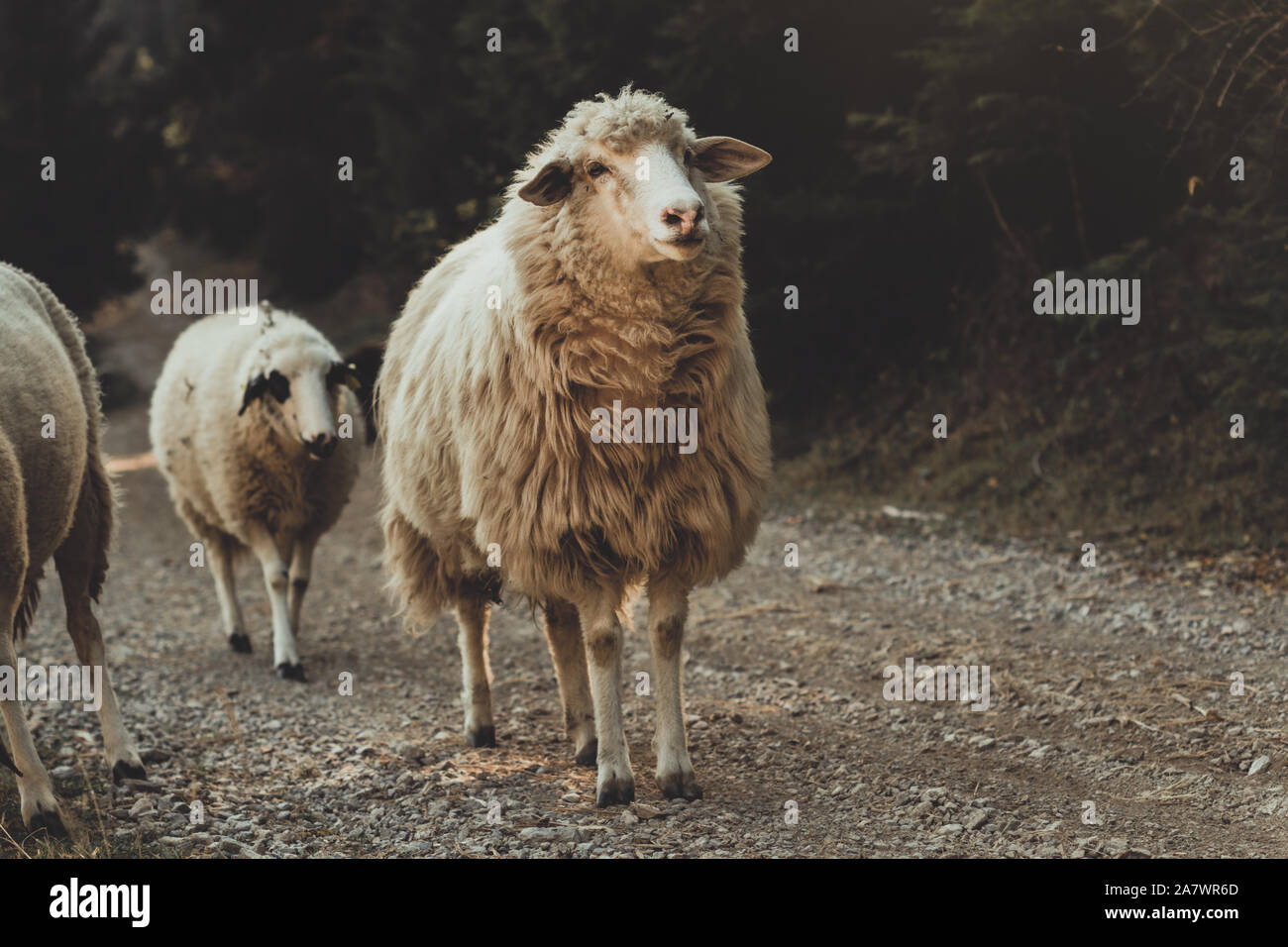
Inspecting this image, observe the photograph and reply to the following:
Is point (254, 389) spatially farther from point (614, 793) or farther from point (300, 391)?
point (614, 793)

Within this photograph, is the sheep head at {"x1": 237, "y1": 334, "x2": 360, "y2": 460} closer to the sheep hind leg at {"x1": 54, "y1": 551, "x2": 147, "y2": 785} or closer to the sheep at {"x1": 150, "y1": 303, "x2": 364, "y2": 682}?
the sheep at {"x1": 150, "y1": 303, "x2": 364, "y2": 682}

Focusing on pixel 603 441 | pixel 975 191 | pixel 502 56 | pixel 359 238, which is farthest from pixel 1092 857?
pixel 359 238

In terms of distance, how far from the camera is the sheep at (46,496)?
14.3 ft

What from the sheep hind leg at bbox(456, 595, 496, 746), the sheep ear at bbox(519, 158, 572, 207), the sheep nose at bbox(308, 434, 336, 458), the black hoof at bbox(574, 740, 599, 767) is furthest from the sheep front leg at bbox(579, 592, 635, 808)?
the sheep nose at bbox(308, 434, 336, 458)

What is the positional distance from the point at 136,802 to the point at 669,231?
10.5ft

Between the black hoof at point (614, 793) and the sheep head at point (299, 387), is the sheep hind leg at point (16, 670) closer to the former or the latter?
the black hoof at point (614, 793)

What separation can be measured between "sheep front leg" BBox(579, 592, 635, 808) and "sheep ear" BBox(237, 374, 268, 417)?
3830mm

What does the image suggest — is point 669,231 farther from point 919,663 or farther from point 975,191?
point 975,191

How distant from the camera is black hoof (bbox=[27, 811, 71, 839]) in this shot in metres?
4.33

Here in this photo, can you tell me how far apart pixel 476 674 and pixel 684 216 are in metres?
2.65

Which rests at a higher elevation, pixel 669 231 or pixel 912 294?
pixel 912 294

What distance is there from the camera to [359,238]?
25.7m

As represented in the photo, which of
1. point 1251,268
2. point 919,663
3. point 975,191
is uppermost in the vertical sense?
point 975,191

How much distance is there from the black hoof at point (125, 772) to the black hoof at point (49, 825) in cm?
77
